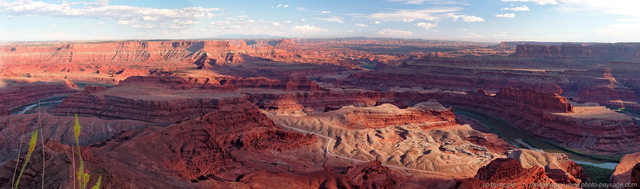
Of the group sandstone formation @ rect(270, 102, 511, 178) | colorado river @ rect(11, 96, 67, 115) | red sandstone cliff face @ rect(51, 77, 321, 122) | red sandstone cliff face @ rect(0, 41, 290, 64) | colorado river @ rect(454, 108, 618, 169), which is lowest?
colorado river @ rect(454, 108, 618, 169)

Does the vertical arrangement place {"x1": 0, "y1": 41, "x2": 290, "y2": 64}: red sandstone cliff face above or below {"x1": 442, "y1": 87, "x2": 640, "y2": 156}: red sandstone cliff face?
above

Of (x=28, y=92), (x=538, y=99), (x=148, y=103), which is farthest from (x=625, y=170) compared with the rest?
(x=28, y=92)

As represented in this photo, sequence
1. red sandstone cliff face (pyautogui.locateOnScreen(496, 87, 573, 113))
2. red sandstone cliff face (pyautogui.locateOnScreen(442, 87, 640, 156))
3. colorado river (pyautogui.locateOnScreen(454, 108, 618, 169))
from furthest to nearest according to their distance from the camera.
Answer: red sandstone cliff face (pyautogui.locateOnScreen(496, 87, 573, 113)), red sandstone cliff face (pyautogui.locateOnScreen(442, 87, 640, 156)), colorado river (pyautogui.locateOnScreen(454, 108, 618, 169))

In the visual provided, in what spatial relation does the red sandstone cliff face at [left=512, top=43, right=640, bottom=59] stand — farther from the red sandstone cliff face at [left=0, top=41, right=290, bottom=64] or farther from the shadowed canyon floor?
the red sandstone cliff face at [left=0, top=41, right=290, bottom=64]


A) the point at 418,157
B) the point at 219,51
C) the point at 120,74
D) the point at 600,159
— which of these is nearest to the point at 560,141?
the point at 600,159

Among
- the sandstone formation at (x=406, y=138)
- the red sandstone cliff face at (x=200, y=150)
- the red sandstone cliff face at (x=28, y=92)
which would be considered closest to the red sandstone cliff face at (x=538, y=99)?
the sandstone formation at (x=406, y=138)

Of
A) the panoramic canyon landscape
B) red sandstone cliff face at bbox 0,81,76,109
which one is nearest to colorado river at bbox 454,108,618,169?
the panoramic canyon landscape
